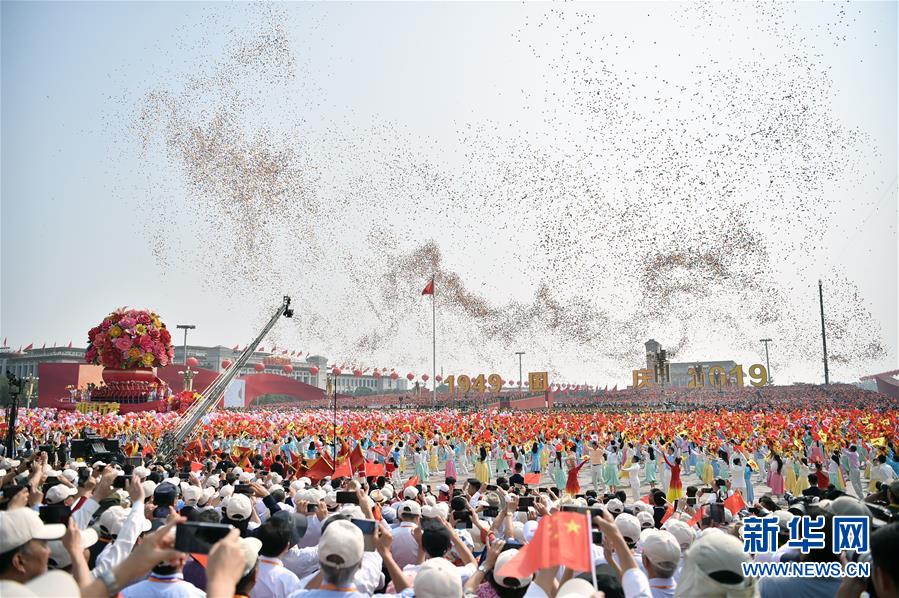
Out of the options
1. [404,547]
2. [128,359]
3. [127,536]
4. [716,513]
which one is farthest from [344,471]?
[128,359]

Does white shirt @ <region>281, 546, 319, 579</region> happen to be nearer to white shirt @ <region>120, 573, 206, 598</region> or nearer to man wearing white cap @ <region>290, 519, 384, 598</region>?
white shirt @ <region>120, 573, 206, 598</region>

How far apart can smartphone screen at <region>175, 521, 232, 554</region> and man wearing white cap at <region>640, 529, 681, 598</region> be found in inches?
95.8

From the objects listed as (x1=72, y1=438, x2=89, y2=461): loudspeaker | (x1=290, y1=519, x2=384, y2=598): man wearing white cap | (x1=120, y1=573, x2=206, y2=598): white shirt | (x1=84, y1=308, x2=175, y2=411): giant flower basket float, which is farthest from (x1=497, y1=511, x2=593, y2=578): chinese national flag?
(x1=84, y1=308, x2=175, y2=411): giant flower basket float

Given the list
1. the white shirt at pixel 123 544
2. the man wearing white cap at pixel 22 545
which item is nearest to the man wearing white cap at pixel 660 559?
the man wearing white cap at pixel 22 545

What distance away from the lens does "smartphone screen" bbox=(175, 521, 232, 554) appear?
7.53 feet

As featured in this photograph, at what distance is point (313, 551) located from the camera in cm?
496

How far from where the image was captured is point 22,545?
8.14 feet

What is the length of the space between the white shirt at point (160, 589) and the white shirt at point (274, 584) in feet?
2.05

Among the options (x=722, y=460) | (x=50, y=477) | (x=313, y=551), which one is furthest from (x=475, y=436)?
(x=313, y=551)

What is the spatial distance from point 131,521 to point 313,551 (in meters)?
1.46

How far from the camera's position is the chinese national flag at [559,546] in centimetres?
288

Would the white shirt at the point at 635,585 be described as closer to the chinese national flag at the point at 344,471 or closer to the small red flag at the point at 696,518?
the small red flag at the point at 696,518

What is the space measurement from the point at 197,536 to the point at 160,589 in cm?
137

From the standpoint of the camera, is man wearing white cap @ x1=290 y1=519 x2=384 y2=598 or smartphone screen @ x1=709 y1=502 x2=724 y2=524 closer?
man wearing white cap @ x1=290 y1=519 x2=384 y2=598
